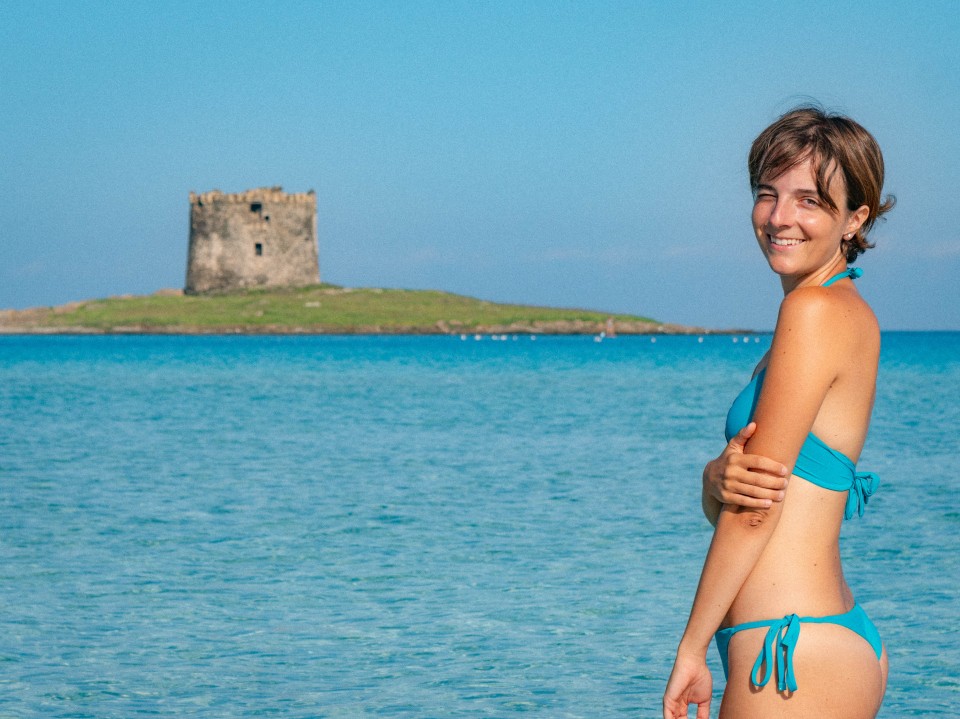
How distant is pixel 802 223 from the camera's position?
2.35 m

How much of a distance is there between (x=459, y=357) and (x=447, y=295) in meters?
41.3

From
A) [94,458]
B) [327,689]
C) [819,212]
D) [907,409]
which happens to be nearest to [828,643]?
[819,212]

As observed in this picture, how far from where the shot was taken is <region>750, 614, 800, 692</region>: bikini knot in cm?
225

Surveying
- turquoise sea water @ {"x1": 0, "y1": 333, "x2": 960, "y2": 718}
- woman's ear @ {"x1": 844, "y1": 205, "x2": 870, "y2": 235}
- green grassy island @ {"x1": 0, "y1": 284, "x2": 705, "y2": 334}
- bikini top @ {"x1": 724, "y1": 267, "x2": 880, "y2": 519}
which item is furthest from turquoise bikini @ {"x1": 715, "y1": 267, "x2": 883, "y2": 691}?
green grassy island @ {"x1": 0, "y1": 284, "x2": 705, "y2": 334}

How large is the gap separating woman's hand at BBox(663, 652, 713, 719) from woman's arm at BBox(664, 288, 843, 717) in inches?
5.3

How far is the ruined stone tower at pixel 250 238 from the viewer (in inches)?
3401

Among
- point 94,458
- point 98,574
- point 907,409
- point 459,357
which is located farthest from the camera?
point 459,357

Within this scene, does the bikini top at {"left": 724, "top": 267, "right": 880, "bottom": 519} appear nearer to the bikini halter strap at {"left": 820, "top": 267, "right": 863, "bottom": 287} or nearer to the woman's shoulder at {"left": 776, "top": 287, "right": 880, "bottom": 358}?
the bikini halter strap at {"left": 820, "top": 267, "right": 863, "bottom": 287}

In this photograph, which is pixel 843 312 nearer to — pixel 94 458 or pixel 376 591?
pixel 376 591

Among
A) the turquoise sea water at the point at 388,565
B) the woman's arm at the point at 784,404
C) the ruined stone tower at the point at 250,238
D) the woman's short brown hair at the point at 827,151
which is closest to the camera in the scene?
the woman's arm at the point at 784,404

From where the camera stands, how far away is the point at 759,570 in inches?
91.3

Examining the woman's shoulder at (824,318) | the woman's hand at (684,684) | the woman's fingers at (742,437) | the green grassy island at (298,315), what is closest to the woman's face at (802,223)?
the woman's shoulder at (824,318)

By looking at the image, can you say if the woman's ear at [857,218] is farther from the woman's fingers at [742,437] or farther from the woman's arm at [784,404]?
the woman's fingers at [742,437]

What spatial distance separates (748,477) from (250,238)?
8662 centimetres
